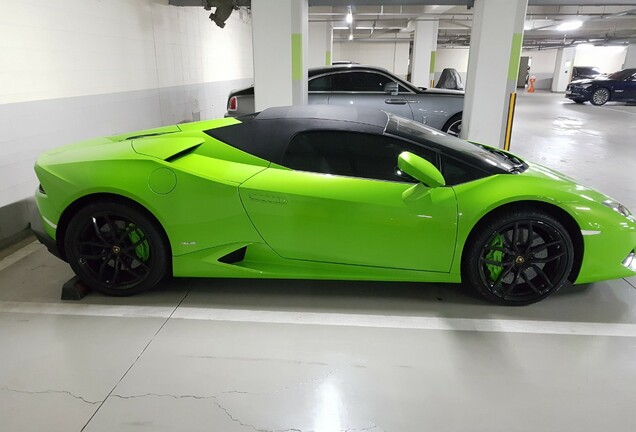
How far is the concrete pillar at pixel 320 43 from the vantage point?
18953 millimetres

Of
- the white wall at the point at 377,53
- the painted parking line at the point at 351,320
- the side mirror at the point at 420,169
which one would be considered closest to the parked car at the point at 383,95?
the side mirror at the point at 420,169

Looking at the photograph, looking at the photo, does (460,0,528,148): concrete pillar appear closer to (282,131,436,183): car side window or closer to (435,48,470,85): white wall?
(282,131,436,183): car side window

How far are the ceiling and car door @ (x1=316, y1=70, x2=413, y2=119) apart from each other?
4.13 ft

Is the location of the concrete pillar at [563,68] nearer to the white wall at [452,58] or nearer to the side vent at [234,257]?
the white wall at [452,58]

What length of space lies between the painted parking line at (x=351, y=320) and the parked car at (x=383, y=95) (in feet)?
18.1

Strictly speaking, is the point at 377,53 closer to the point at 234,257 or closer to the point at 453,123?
the point at 453,123

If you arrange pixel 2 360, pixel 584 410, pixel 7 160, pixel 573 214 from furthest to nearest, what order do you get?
pixel 7 160 < pixel 573 214 < pixel 2 360 < pixel 584 410

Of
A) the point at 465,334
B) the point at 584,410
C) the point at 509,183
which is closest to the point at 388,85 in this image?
the point at 509,183

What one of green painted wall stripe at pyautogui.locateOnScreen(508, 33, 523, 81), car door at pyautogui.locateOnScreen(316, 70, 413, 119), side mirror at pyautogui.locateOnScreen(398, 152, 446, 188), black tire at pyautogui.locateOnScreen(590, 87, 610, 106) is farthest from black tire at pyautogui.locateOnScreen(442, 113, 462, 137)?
black tire at pyautogui.locateOnScreen(590, 87, 610, 106)

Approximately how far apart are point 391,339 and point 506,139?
15.4 ft

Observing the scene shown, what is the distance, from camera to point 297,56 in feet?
20.5

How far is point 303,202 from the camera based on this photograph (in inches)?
108

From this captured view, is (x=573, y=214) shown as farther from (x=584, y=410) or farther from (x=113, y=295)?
(x=113, y=295)

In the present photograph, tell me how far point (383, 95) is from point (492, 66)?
213 centimetres
